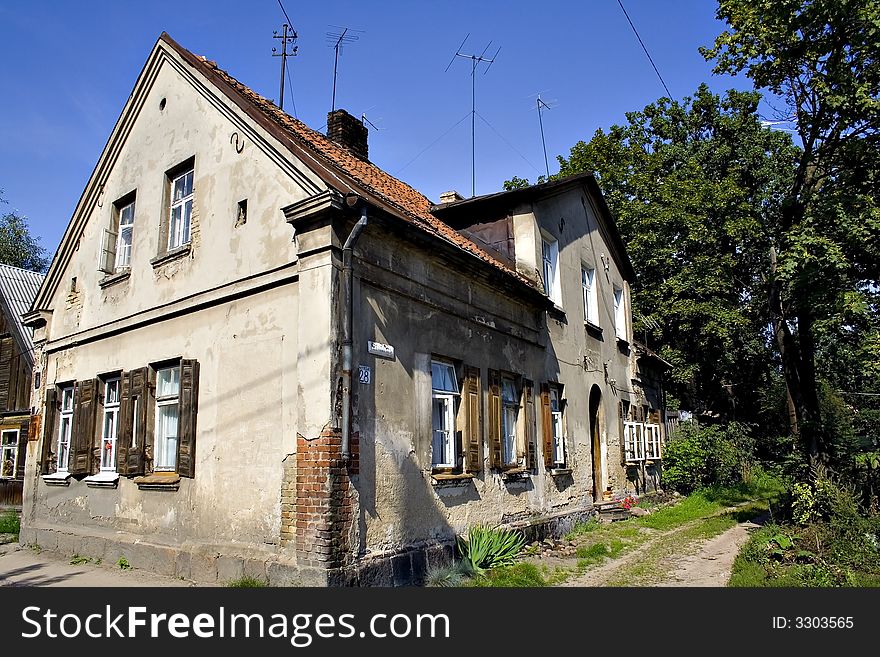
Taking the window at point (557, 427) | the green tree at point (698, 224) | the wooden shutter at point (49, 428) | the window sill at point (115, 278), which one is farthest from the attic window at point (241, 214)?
the green tree at point (698, 224)

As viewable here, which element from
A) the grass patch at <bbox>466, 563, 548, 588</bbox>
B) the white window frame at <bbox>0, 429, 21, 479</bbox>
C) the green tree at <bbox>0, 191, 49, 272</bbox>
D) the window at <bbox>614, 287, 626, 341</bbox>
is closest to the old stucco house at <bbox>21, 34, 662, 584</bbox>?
the grass patch at <bbox>466, 563, 548, 588</bbox>

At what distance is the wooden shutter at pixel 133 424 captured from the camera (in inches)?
367

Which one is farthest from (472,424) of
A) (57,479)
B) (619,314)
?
(619,314)

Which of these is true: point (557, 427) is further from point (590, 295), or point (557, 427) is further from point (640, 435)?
point (640, 435)

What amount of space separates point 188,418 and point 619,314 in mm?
11835

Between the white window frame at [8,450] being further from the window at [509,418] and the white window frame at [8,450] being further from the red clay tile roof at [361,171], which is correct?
the window at [509,418]

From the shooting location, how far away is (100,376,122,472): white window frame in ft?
33.6

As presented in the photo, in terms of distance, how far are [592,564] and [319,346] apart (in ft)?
17.5

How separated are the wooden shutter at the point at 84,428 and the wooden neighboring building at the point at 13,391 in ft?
35.2

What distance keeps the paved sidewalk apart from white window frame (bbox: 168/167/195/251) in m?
4.74

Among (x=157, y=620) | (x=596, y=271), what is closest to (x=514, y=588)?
(x=157, y=620)

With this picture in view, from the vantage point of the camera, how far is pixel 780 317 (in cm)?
1198

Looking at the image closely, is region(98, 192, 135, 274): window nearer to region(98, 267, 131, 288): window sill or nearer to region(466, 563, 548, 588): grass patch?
region(98, 267, 131, 288): window sill

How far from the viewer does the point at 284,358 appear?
7.71 metres
